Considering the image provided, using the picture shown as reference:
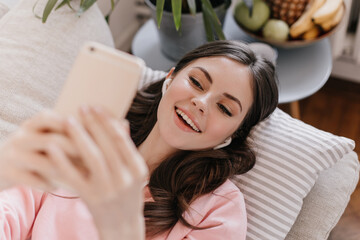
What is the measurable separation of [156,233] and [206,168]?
0.21m

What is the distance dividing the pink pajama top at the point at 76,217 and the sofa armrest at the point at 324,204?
202mm

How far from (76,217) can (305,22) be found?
1.07 meters

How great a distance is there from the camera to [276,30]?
1674 mm

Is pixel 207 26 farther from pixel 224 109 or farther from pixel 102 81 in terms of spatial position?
pixel 102 81

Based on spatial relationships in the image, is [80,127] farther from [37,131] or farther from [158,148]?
[158,148]

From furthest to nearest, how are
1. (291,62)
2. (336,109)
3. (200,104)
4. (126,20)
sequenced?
(126,20), (336,109), (291,62), (200,104)

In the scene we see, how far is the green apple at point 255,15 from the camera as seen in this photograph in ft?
5.59

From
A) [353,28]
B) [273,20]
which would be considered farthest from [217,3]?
[353,28]

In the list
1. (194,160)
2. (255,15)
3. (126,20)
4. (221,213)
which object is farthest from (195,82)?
(126,20)

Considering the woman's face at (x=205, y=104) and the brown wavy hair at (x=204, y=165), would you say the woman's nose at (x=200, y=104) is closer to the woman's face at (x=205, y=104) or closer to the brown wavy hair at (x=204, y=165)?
the woman's face at (x=205, y=104)

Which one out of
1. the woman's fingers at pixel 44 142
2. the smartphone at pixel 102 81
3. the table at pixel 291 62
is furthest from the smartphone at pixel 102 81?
the table at pixel 291 62

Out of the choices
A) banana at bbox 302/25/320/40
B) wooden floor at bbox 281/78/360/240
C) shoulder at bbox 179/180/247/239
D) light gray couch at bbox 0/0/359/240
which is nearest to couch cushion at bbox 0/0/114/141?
light gray couch at bbox 0/0/359/240

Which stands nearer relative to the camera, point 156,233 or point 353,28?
point 156,233

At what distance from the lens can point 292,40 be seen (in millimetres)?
1724
